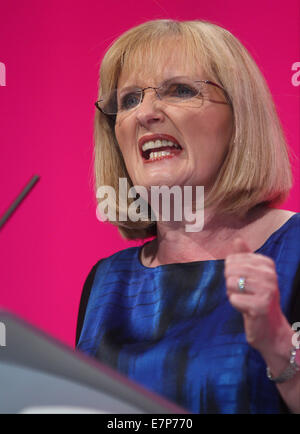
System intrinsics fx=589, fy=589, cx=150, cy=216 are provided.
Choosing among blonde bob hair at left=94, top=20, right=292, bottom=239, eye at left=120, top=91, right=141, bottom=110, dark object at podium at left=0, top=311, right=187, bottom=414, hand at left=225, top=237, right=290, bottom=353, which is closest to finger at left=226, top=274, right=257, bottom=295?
hand at left=225, top=237, right=290, bottom=353

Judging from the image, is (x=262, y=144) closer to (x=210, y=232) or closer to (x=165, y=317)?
(x=210, y=232)

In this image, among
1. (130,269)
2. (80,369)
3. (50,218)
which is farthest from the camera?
(50,218)

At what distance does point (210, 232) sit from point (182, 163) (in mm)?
123

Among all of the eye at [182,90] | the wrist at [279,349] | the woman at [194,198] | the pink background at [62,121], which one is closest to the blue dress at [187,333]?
the woman at [194,198]

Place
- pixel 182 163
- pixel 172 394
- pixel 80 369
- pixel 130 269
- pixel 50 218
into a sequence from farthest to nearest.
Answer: pixel 50 218, pixel 130 269, pixel 182 163, pixel 172 394, pixel 80 369

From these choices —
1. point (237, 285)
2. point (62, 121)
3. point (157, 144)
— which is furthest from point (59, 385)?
point (62, 121)

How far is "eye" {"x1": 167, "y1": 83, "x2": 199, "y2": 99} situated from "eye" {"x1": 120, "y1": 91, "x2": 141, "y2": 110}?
6 cm

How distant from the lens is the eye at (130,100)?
0.93m

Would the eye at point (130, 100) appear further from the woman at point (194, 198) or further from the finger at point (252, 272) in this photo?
the finger at point (252, 272)

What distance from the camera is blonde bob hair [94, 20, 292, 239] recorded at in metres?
0.89

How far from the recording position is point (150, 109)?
88cm

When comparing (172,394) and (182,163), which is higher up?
(182,163)
